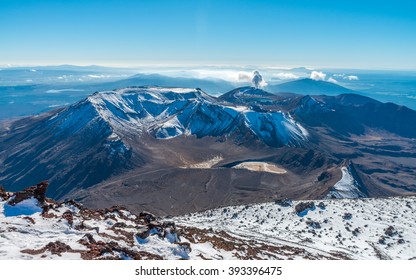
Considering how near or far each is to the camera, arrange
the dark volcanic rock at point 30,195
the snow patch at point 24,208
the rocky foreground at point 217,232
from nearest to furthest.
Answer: the rocky foreground at point 217,232, the snow patch at point 24,208, the dark volcanic rock at point 30,195

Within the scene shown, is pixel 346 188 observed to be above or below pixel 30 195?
below

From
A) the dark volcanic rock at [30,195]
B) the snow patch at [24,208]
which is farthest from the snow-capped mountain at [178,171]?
the snow patch at [24,208]

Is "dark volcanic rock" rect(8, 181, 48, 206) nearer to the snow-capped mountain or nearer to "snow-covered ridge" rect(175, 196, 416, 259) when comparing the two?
"snow-covered ridge" rect(175, 196, 416, 259)

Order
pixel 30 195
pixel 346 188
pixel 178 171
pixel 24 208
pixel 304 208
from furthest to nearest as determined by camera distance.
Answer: pixel 178 171 < pixel 346 188 < pixel 304 208 < pixel 30 195 < pixel 24 208

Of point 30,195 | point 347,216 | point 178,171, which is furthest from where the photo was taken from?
point 178,171

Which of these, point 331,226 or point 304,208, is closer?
point 331,226

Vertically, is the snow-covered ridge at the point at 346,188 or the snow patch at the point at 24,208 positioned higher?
the snow patch at the point at 24,208

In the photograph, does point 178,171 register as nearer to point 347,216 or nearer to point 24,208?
point 347,216

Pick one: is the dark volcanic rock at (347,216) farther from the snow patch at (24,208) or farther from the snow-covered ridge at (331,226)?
the snow patch at (24,208)

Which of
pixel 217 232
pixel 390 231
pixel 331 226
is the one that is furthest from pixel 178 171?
pixel 390 231
